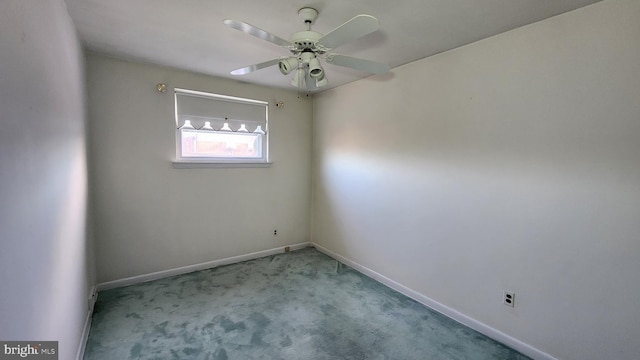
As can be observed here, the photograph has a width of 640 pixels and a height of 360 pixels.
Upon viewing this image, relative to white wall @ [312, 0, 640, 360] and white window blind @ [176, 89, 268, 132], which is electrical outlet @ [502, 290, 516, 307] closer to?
white wall @ [312, 0, 640, 360]

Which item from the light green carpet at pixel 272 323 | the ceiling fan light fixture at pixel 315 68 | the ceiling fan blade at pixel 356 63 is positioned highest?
the ceiling fan blade at pixel 356 63

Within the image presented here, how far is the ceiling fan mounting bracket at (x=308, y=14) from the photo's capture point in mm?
1769

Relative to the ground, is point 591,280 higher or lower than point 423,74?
lower

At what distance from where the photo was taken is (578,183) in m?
1.79

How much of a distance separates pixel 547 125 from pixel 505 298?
133cm

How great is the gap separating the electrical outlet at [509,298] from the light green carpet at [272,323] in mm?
330

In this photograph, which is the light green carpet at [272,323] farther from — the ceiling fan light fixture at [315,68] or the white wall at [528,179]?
the ceiling fan light fixture at [315,68]

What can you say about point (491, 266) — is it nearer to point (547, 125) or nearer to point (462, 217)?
point (462, 217)

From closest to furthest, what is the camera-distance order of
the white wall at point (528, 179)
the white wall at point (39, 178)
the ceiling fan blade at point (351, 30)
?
the white wall at point (39, 178), the ceiling fan blade at point (351, 30), the white wall at point (528, 179)

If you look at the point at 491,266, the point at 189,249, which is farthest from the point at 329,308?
the point at 189,249

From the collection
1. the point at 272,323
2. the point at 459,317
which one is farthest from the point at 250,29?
the point at 459,317

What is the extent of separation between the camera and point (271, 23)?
1.98 meters

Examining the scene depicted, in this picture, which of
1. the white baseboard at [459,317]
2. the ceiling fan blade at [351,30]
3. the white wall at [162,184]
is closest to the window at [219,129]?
the white wall at [162,184]

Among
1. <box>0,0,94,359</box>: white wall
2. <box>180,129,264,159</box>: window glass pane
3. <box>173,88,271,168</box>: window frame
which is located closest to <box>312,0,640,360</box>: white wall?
<box>173,88,271,168</box>: window frame
